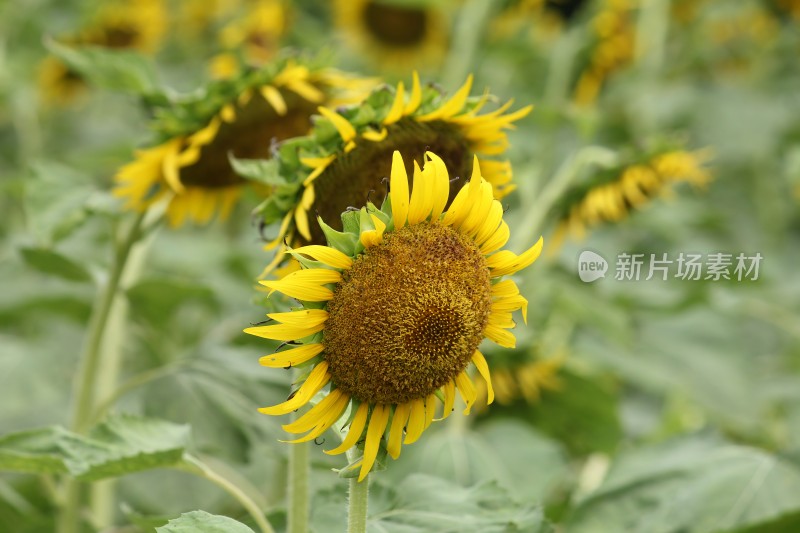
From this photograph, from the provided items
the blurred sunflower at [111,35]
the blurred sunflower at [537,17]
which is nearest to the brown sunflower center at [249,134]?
the blurred sunflower at [537,17]

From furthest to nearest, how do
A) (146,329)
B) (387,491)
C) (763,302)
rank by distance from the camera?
(763,302)
(146,329)
(387,491)

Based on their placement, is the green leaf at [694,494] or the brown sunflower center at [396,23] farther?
the brown sunflower center at [396,23]

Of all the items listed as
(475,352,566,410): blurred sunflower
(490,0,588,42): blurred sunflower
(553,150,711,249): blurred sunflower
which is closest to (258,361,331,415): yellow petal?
(553,150,711,249): blurred sunflower

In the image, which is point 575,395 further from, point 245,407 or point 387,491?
point 387,491

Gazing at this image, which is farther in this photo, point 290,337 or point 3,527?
point 3,527

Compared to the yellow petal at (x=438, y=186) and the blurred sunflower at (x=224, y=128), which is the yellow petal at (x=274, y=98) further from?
the yellow petal at (x=438, y=186)

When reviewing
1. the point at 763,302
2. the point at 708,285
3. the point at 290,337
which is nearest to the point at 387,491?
the point at 290,337

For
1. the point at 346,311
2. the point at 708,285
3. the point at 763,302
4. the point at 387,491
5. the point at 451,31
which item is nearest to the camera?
the point at 346,311

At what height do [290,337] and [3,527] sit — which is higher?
[290,337]

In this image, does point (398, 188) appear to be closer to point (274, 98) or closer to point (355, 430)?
point (355, 430)

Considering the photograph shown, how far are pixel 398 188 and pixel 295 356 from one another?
123 mm

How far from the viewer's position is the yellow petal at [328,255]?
2.08 feet

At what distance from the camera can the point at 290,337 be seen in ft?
2.13

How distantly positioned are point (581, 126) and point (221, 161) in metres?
0.64
